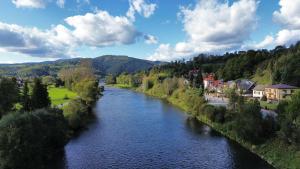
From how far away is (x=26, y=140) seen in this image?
26.2 metres

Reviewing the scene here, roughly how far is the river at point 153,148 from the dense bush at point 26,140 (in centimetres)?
297

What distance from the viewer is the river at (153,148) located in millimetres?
30531

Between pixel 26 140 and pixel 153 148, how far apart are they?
1536 cm

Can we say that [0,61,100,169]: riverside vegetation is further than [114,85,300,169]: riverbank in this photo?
No

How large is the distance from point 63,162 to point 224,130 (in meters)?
23.5

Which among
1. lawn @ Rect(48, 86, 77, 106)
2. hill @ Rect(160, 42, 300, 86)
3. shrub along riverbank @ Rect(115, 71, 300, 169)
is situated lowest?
shrub along riverbank @ Rect(115, 71, 300, 169)

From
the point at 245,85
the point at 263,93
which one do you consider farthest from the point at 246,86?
the point at 263,93

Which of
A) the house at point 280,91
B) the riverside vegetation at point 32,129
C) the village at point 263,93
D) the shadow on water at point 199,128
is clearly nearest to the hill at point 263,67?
the village at point 263,93

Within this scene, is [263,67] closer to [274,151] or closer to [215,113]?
[215,113]

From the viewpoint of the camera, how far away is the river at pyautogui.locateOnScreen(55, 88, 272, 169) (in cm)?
3053

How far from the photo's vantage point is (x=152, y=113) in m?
61.7

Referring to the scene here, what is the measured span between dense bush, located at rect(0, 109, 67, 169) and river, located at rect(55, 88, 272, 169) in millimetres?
2967

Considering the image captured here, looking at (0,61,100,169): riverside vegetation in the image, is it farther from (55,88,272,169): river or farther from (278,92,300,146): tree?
(278,92,300,146): tree

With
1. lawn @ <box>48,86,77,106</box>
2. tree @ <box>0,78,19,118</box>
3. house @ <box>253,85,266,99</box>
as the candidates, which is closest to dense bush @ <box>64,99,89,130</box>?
tree @ <box>0,78,19,118</box>
